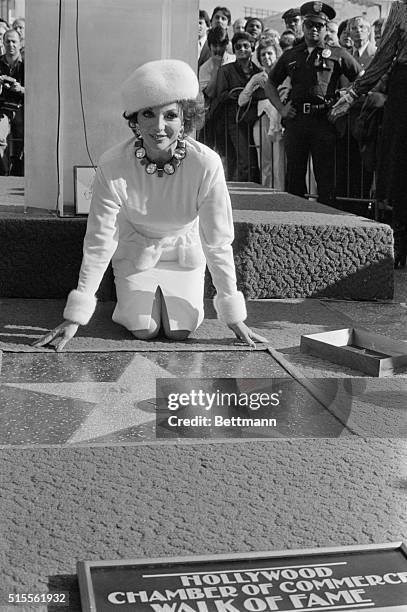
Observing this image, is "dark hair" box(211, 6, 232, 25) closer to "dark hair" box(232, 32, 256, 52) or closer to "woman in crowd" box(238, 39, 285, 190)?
"dark hair" box(232, 32, 256, 52)

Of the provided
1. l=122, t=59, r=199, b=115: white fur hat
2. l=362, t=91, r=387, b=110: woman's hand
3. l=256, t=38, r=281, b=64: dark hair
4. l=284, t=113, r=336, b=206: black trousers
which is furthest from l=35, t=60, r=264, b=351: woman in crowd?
l=256, t=38, r=281, b=64: dark hair

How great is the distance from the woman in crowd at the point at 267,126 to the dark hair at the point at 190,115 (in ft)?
15.2

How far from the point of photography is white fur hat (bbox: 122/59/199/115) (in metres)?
3.85

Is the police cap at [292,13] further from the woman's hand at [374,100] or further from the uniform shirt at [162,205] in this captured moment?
the uniform shirt at [162,205]

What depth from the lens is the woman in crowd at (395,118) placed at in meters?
6.09

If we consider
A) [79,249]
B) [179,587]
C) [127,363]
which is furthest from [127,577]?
[79,249]

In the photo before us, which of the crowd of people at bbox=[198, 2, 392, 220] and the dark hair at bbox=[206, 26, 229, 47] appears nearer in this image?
the crowd of people at bbox=[198, 2, 392, 220]

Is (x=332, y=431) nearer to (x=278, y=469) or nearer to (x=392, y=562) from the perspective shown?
(x=278, y=469)

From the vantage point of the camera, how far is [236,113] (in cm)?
966

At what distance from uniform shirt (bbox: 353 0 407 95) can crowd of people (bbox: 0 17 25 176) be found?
473cm

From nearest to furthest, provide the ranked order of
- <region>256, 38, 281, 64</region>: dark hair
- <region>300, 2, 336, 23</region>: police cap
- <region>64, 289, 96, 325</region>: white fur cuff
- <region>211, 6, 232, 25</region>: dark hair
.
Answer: <region>64, 289, 96, 325</region>: white fur cuff < <region>300, 2, 336, 23</region>: police cap < <region>256, 38, 281, 64</region>: dark hair < <region>211, 6, 232, 25</region>: dark hair

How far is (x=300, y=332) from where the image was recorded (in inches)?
177

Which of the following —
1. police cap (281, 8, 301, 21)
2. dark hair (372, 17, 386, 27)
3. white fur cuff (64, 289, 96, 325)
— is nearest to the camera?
white fur cuff (64, 289, 96, 325)

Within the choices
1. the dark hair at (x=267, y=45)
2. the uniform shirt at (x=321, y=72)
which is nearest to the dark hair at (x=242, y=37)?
the dark hair at (x=267, y=45)
